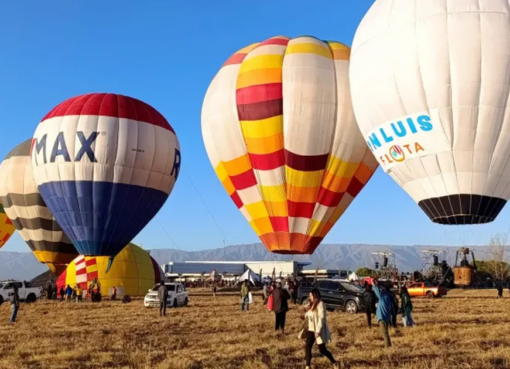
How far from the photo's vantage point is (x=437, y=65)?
59.3 feet

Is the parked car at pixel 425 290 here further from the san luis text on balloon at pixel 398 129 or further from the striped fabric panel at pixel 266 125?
the san luis text on balloon at pixel 398 129

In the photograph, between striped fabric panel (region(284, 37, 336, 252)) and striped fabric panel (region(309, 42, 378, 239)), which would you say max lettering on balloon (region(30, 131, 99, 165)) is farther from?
striped fabric panel (region(309, 42, 378, 239))

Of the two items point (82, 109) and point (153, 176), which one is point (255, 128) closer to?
point (153, 176)

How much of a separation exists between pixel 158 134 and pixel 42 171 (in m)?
6.25

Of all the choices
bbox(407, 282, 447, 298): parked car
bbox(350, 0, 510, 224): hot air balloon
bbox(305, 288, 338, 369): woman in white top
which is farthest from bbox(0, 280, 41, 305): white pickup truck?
bbox(305, 288, 338, 369): woman in white top

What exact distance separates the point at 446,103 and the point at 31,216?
3020cm

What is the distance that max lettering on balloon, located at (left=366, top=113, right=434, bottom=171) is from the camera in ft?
60.8

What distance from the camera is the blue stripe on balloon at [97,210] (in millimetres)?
29359

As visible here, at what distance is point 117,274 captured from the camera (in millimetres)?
37781

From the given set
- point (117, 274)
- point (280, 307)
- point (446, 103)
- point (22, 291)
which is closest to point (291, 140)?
point (446, 103)

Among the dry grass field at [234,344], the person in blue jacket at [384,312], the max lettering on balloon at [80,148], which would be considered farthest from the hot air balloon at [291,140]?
the person in blue jacket at [384,312]

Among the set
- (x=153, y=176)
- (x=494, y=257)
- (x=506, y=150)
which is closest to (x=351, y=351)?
(x=506, y=150)

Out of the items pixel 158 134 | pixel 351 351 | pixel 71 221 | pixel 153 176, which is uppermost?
pixel 158 134

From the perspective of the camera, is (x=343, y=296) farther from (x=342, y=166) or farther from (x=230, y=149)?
(x=230, y=149)
